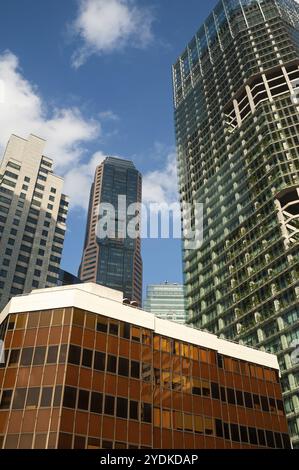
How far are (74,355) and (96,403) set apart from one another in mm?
4282

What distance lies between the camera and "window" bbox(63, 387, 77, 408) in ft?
118

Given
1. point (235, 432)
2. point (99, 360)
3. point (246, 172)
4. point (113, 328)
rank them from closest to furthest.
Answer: point (99, 360), point (113, 328), point (235, 432), point (246, 172)

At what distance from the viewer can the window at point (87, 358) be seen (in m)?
39.1

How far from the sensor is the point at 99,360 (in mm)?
40188

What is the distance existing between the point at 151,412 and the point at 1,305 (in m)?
72.5

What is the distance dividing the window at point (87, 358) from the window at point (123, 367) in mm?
3071

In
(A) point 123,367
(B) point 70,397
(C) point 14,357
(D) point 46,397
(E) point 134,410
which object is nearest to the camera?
(D) point 46,397

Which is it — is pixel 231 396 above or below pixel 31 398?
above

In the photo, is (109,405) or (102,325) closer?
(109,405)

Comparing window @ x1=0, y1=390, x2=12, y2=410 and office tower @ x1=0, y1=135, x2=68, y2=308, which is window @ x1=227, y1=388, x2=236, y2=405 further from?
office tower @ x1=0, y1=135, x2=68, y2=308

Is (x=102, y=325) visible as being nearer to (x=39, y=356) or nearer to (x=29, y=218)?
(x=39, y=356)

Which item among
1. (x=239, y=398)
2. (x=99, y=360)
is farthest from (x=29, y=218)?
(x=99, y=360)

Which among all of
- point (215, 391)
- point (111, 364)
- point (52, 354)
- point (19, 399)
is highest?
point (215, 391)

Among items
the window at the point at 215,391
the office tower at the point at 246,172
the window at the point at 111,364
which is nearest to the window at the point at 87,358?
the window at the point at 111,364
